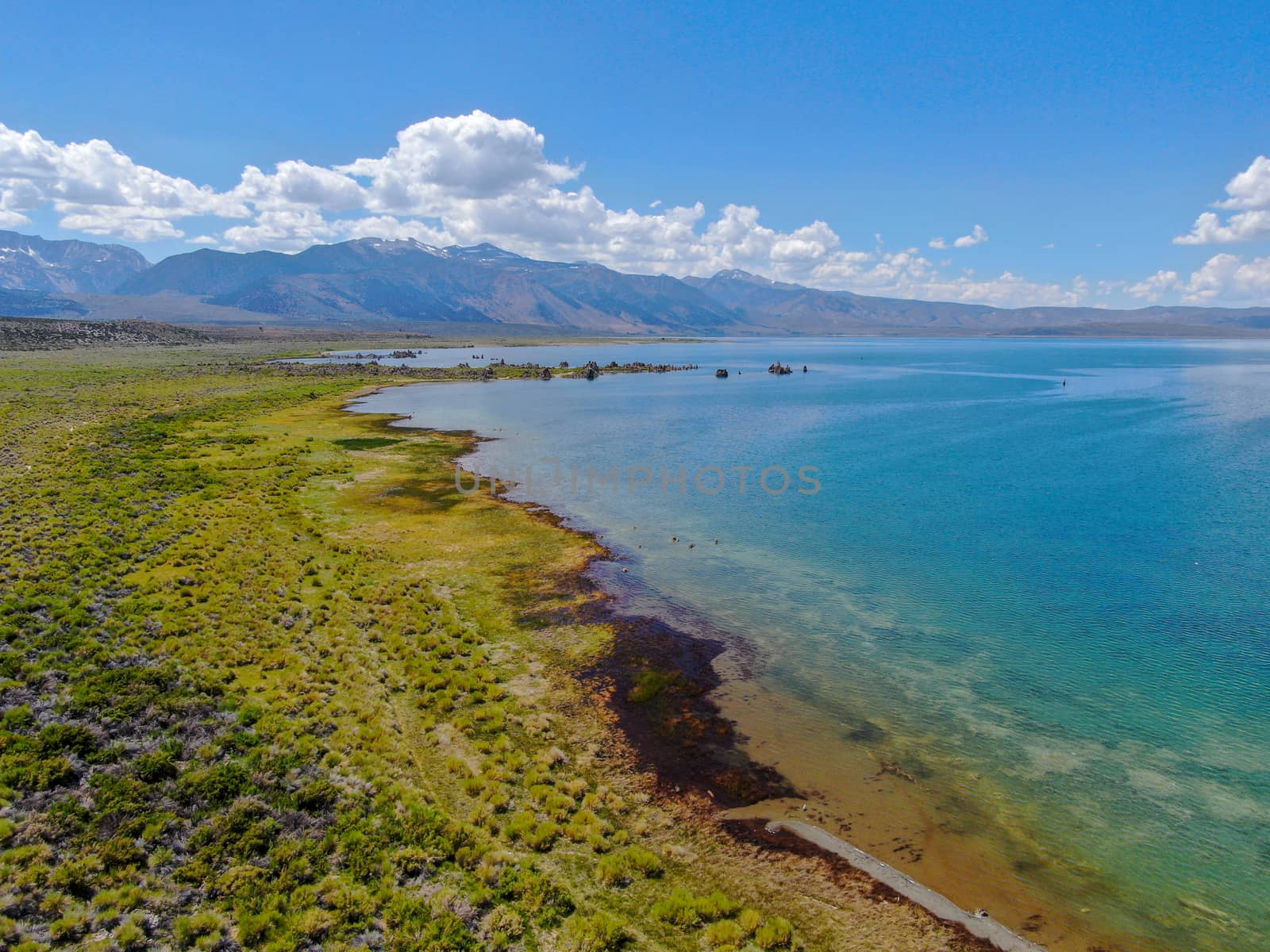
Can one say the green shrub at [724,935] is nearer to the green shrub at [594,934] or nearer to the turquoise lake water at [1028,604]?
the green shrub at [594,934]

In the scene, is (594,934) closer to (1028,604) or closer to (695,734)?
(695,734)

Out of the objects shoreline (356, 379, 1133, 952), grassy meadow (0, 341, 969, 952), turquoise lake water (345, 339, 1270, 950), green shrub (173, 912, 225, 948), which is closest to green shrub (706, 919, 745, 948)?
grassy meadow (0, 341, 969, 952)

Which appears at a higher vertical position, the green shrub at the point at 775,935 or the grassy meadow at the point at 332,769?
the grassy meadow at the point at 332,769

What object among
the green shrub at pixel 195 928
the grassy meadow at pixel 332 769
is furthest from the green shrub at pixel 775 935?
the green shrub at pixel 195 928

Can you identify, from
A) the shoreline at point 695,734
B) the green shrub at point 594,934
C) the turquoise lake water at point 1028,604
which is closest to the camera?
the green shrub at point 594,934

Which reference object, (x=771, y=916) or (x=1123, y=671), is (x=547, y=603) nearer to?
(x=771, y=916)

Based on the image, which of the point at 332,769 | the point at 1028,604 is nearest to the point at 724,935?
the point at 332,769

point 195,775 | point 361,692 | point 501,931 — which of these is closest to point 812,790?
point 501,931
